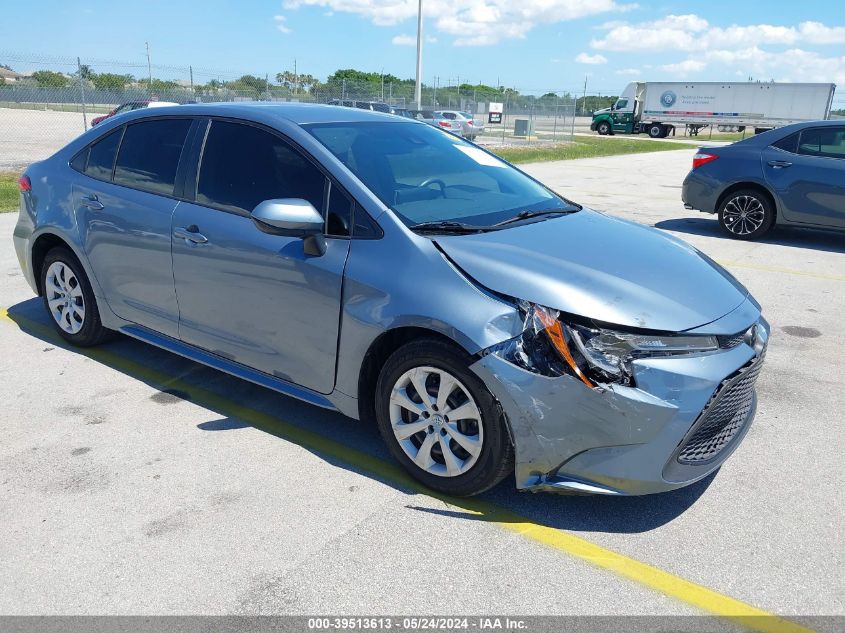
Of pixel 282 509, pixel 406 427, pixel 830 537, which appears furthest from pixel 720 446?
pixel 282 509

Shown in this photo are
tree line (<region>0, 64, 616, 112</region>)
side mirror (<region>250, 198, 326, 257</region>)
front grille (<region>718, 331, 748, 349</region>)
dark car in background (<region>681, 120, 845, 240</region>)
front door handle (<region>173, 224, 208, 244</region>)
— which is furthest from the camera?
tree line (<region>0, 64, 616, 112</region>)

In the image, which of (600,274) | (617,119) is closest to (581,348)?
(600,274)

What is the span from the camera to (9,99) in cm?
3212

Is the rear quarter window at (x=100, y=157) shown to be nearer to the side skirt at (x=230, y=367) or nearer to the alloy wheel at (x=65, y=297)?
the alloy wheel at (x=65, y=297)

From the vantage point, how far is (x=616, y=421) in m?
2.79

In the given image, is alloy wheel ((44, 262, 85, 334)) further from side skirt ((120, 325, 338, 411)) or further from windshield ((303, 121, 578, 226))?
windshield ((303, 121, 578, 226))

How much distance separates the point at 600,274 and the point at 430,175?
1.27 m

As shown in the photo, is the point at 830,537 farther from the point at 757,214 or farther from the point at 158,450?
the point at 757,214

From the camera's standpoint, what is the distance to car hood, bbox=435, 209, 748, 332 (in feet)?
9.62

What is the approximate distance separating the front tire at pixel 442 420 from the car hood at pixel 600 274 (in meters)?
0.42

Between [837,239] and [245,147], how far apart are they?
9.34m

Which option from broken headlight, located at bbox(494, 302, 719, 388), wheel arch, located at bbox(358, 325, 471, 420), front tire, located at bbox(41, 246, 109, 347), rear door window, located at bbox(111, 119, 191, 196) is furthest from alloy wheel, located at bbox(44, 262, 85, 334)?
broken headlight, located at bbox(494, 302, 719, 388)

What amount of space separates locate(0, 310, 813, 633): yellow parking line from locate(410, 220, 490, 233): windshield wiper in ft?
3.89

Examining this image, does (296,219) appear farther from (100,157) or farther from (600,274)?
(100,157)
